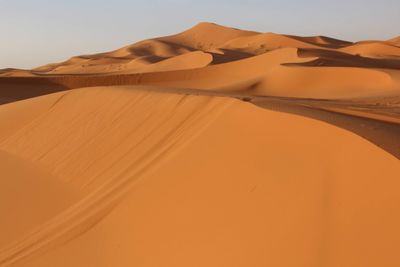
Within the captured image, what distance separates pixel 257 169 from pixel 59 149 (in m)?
4.91

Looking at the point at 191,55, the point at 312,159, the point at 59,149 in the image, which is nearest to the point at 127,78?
the point at 191,55

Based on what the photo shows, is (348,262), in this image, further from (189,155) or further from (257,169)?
(189,155)

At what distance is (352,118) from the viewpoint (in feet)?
15.6

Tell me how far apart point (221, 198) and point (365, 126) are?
1338 millimetres

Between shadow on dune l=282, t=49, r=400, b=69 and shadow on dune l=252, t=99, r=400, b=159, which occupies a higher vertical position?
shadow on dune l=282, t=49, r=400, b=69

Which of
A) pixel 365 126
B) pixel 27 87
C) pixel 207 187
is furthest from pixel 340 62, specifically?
pixel 207 187

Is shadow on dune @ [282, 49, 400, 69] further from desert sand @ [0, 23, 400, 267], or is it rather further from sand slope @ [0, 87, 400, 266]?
sand slope @ [0, 87, 400, 266]

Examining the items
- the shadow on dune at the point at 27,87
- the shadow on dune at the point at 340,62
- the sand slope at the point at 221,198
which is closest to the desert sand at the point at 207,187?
the sand slope at the point at 221,198

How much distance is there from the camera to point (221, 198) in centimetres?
422

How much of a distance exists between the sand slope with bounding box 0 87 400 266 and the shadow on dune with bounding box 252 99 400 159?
0.10m

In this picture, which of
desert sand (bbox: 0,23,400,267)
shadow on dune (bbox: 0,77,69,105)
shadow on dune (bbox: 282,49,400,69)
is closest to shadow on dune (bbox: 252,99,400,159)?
desert sand (bbox: 0,23,400,267)

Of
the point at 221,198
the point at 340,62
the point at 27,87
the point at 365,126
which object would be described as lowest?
the point at 221,198

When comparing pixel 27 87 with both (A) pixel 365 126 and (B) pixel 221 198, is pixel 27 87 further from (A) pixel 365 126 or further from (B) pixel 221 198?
(A) pixel 365 126

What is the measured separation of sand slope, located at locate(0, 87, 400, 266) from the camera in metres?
3.24
